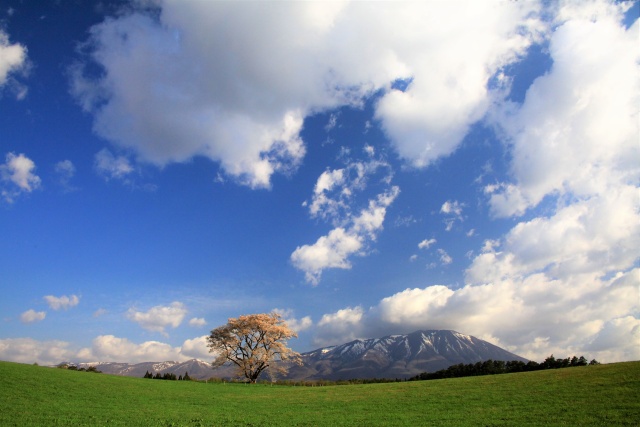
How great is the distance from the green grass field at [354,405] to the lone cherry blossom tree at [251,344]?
38470 mm

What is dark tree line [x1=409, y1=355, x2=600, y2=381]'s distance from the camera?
6756 cm

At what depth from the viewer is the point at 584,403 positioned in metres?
26.6

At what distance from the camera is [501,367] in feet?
301

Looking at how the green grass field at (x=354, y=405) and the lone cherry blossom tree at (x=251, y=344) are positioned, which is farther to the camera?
the lone cherry blossom tree at (x=251, y=344)

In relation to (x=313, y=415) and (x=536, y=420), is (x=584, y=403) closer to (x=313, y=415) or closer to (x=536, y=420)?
(x=536, y=420)

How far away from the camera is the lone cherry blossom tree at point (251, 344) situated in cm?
8112

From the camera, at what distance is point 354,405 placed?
34719mm

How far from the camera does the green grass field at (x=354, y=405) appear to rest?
2417 cm

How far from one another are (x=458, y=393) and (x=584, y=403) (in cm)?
1297

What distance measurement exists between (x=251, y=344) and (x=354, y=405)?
5397 centimetres

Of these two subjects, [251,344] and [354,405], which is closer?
[354,405]

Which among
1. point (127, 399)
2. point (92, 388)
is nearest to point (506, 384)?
point (127, 399)

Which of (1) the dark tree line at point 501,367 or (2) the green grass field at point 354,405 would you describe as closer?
(2) the green grass field at point 354,405

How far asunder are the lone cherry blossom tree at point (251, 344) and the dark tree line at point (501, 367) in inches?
1250
